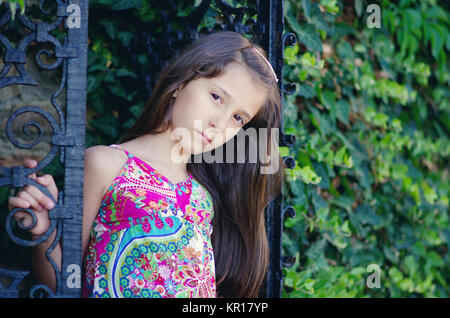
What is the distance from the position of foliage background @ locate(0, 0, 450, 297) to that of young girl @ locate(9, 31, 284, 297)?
1.18 feet

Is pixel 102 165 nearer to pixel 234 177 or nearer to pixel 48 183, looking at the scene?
pixel 48 183

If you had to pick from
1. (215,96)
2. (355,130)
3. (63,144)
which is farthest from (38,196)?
(355,130)

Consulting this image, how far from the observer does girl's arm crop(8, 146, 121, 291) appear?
123 cm

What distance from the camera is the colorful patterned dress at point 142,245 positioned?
54.7 inches

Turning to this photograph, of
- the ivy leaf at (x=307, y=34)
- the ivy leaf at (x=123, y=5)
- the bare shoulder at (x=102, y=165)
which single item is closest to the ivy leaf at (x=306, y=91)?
the ivy leaf at (x=307, y=34)

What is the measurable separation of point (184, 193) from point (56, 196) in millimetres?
429

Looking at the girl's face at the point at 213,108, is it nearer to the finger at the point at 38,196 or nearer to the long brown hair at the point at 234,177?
the long brown hair at the point at 234,177

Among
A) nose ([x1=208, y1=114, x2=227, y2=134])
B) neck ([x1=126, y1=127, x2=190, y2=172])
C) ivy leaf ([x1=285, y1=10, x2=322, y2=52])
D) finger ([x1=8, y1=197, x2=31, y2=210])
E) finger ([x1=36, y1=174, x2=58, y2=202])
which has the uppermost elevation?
ivy leaf ([x1=285, y1=10, x2=322, y2=52])

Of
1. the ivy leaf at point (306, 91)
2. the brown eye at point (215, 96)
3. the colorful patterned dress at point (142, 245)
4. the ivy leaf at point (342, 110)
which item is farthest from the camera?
the ivy leaf at point (342, 110)

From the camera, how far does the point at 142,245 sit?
1.42 metres

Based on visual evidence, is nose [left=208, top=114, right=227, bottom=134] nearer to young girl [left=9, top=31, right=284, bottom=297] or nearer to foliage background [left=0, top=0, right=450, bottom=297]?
young girl [left=9, top=31, right=284, bottom=297]

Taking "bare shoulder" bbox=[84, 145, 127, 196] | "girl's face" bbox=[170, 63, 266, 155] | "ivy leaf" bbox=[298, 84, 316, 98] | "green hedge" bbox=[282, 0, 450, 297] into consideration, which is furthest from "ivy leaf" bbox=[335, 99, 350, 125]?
"bare shoulder" bbox=[84, 145, 127, 196]
